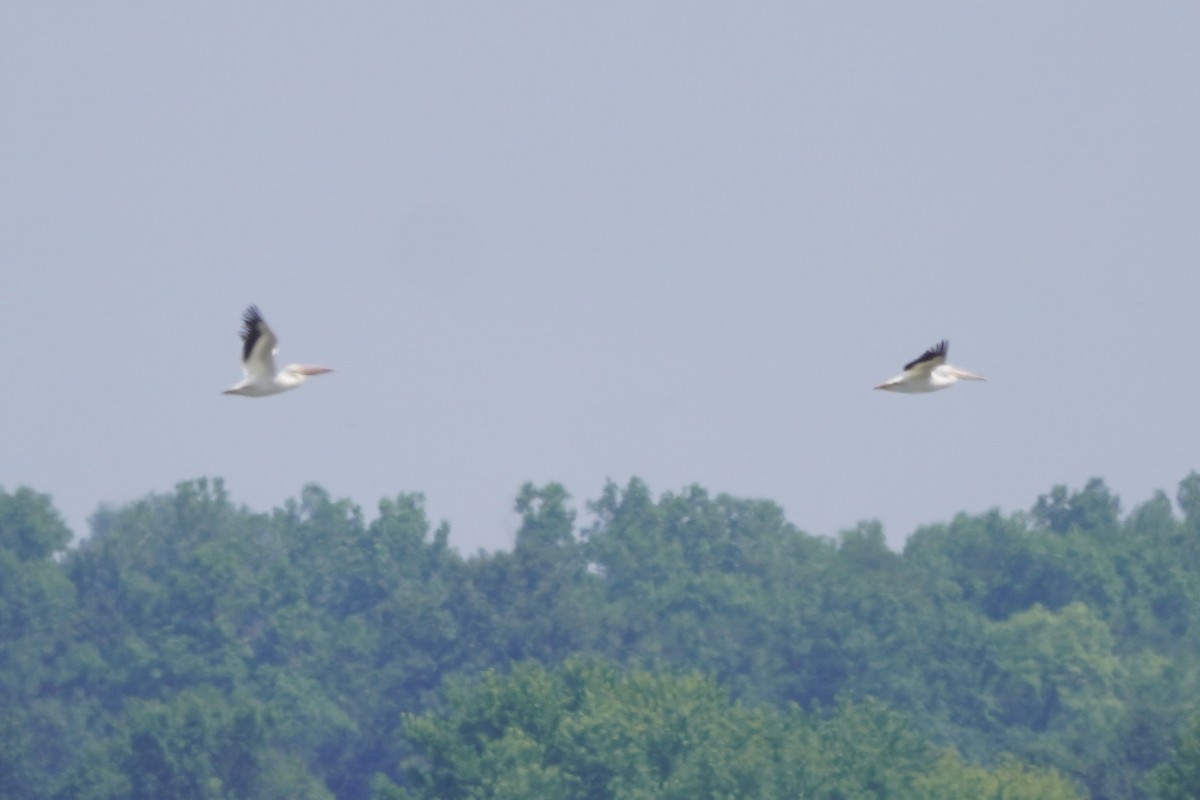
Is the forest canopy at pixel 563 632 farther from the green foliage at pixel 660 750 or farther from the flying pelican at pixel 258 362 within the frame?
the flying pelican at pixel 258 362

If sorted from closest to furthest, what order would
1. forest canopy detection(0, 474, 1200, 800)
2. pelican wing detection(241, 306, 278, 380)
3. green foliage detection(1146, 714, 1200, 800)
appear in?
pelican wing detection(241, 306, 278, 380) < green foliage detection(1146, 714, 1200, 800) < forest canopy detection(0, 474, 1200, 800)

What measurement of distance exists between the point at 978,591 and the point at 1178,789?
5720 centimetres

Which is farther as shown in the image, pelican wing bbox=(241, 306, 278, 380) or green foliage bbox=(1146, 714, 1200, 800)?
green foliage bbox=(1146, 714, 1200, 800)

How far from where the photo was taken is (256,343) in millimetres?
34906

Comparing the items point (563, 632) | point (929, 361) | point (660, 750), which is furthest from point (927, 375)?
point (563, 632)

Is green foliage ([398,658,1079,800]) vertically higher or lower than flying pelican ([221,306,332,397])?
lower

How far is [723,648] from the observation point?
108m

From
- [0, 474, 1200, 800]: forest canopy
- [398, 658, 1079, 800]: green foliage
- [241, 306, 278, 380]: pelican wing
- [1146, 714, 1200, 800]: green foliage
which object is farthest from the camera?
[0, 474, 1200, 800]: forest canopy

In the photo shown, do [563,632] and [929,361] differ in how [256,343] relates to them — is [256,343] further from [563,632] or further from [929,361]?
[563,632]

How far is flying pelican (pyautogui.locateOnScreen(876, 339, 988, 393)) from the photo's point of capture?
35.0 m

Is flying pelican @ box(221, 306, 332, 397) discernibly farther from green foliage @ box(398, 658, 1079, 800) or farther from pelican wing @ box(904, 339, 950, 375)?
green foliage @ box(398, 658, 1079, 800)

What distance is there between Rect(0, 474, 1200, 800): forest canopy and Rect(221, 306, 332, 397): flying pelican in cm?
3549

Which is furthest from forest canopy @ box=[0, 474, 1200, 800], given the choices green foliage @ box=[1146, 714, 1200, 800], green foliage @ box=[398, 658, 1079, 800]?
green foliage @ box=[1146, 714, 1200, 800]

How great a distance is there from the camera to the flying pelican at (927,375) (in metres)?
35.0
